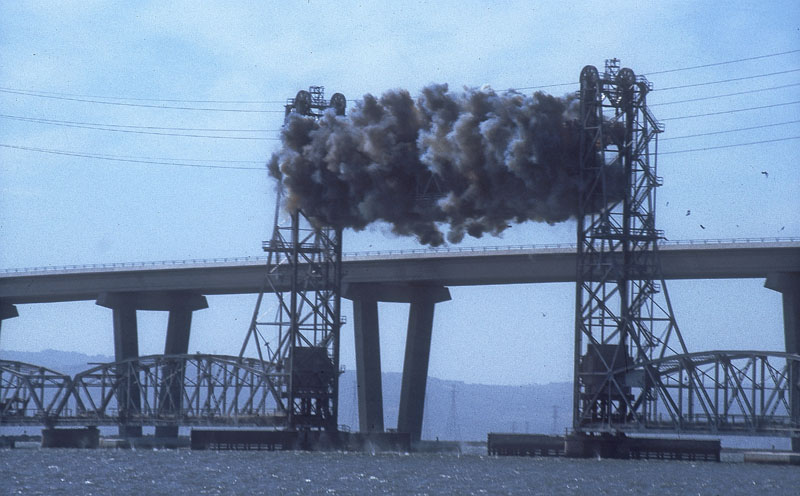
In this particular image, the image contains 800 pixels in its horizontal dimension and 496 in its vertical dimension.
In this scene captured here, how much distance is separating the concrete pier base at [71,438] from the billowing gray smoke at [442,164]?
106 feet

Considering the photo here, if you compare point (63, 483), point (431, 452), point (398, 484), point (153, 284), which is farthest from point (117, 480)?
point (153, 284)

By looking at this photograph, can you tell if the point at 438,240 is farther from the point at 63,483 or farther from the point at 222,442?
the point at 63,483

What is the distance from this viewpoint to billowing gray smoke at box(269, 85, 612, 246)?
85062 mm

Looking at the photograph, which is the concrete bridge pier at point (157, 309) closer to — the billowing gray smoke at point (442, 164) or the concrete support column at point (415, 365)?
the concrete support column at point (415, 365)

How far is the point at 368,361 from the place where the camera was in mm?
117000

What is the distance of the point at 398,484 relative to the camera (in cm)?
6725

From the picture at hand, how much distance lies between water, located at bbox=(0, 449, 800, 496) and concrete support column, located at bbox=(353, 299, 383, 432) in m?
20.2

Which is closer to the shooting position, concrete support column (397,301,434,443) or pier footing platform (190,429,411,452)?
pier footing platform (190,429,411,452)

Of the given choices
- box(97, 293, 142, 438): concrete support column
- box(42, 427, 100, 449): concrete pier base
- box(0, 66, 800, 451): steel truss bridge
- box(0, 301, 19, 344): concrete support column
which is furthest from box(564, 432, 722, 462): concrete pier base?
box(0, 301, 19, 344): concrete support column

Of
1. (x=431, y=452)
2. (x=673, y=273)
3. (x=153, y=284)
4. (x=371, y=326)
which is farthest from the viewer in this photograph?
(x=153, y=284)

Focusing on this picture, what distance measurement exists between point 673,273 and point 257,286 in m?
35.9

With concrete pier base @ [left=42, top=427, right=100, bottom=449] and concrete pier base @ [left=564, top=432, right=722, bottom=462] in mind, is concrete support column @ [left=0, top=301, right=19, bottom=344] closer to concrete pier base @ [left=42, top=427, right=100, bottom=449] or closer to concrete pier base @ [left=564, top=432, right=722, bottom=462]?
concrete pier base @ [left=42, top=427, right=100, bottom=449]

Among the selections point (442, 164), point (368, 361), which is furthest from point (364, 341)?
point (442, 164)

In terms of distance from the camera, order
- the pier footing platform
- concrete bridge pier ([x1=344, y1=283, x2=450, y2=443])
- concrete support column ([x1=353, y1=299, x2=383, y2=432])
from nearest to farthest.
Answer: the pier footing platform
concrete bridge pier ([x1=344, y1=283, x2=450, y2=443])
concrete support column ([x1=353, y1=299, x2=383, y2=432])
